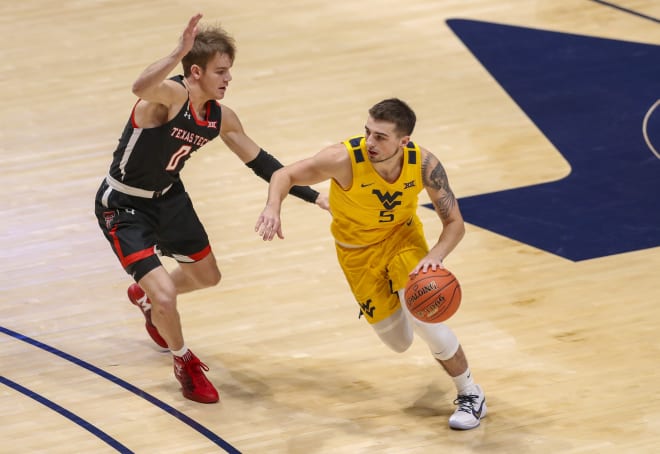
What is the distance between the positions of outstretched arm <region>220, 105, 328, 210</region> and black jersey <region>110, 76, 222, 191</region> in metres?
0.13

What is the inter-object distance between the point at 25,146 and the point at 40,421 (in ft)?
14.0

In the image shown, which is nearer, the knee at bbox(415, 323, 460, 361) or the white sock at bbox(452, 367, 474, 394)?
the knee at bbox(415, 323, 460, 361)

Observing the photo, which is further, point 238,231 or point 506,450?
point 238,231

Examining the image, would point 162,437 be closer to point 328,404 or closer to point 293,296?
point 328,404

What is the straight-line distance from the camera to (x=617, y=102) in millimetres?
10594

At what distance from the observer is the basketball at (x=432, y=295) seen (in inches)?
239

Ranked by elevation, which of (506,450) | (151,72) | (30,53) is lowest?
(506,450)

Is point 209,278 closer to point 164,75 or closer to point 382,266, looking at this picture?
point 382,266

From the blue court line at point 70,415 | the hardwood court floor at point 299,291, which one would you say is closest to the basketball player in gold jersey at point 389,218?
the hardwood court floor at point 299,291

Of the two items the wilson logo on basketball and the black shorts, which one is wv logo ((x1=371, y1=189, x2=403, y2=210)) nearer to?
the wilson logo on basketball

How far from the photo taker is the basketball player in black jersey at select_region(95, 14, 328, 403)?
643cm

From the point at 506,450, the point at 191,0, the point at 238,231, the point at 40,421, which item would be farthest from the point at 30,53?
the point at 506,450

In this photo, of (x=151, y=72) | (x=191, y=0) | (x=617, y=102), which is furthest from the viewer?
(x=191, y=0)

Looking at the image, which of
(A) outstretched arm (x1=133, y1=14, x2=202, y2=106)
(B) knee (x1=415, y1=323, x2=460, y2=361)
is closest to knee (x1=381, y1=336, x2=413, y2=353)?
(B) knee (x1=415, y1=323, x2=460, y2=361)
